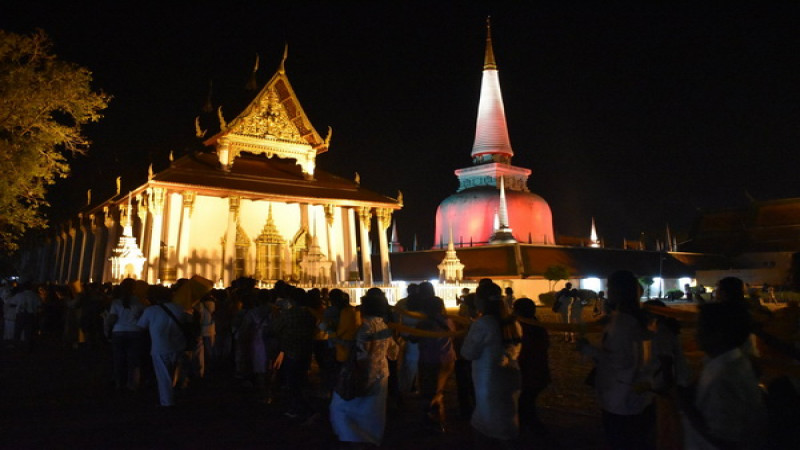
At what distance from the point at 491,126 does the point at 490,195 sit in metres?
5.65

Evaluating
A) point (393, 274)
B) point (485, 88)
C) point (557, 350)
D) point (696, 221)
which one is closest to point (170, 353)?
point (557, 350)

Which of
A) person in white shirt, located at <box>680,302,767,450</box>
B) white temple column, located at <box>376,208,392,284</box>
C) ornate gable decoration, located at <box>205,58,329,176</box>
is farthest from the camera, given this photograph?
white temple column, located at <box>376,208,392,284</box>

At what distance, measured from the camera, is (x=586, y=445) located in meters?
5.69

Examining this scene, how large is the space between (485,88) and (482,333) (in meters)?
43.5

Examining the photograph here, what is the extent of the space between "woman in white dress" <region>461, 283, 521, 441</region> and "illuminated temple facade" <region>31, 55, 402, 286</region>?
52.5 feet

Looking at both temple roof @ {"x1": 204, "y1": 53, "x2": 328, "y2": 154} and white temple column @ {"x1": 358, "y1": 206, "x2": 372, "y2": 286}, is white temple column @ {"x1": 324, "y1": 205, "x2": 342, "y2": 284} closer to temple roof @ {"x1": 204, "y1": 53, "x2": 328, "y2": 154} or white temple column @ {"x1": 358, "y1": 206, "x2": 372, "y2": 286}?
white temple column @ {"x1": 358, "y1": 206, "x2": 372, "y2": 286}

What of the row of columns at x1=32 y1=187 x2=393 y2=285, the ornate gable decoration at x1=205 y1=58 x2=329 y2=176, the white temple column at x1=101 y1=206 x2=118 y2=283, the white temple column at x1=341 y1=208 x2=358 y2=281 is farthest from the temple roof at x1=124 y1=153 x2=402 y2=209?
the white temple column at x1=101 y1=206 x2=118 y2=283

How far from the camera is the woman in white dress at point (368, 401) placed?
5016 millimetres

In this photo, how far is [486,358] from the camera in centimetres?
453

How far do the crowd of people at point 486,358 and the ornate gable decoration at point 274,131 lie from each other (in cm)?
1325

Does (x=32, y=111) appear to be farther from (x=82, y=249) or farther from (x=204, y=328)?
(x=82, y=249)

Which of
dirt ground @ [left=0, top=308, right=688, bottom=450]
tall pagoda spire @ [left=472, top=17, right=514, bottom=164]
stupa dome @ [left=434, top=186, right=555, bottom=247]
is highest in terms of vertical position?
tall pagoda spire @ [left=472, top=17, right=514, bottom=164]

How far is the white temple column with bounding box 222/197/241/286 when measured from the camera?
2061 cm

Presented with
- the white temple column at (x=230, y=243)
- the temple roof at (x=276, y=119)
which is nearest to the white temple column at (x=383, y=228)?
the temple roof at (x=276, y=119)
